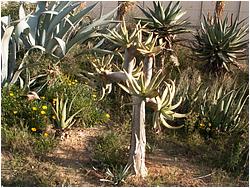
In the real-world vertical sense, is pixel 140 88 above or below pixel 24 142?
above

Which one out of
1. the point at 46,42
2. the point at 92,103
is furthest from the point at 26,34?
the point at 92,103

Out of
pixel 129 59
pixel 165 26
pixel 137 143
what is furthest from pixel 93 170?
pixel 165 26

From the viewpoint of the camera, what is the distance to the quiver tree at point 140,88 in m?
3.95

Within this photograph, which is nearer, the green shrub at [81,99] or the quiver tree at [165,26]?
the green shrub at [81,99]

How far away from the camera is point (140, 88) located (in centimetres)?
395

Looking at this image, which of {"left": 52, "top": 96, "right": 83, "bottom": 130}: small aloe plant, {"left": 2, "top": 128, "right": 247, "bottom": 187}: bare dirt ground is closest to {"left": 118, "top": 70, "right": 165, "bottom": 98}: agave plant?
{"left": 2, "top": 128, "right": 247, "bottom": 187}: bare dirt ground

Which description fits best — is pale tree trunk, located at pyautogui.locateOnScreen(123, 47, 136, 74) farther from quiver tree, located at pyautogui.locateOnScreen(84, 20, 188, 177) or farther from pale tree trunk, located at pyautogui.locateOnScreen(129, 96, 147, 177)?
pale tree trunk, located at pyautogui.locateOnScreen(129, 96, 147, 177)

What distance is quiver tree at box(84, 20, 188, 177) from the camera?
155 inches

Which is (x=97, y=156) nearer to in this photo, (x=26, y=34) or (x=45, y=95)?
(x=45, y=95)

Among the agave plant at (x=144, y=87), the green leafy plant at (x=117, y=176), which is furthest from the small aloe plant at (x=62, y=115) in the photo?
the agave plant at (x=144, y=87)

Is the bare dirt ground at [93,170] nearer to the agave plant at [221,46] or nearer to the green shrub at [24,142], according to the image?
the green shrub at [24,142]

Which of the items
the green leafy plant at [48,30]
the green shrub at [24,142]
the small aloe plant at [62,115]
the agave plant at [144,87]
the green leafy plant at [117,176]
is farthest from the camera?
the green leafy plant at [48,30]

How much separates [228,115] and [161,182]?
1436 mm

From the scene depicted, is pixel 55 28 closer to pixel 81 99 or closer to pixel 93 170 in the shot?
pixel 81 99
